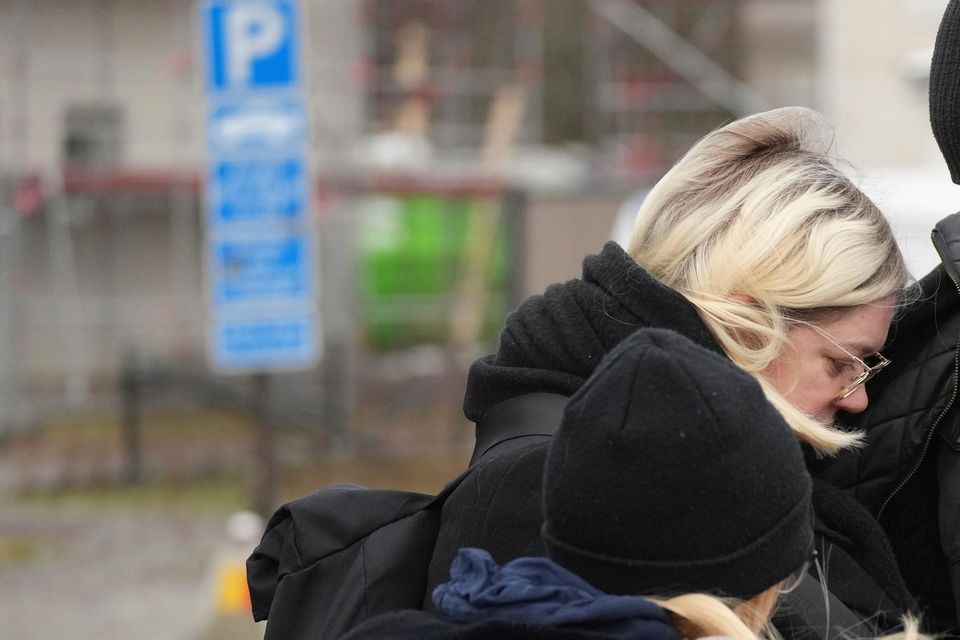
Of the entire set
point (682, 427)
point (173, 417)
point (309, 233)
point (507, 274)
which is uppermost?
point (682, 427)

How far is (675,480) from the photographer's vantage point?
1.12 m

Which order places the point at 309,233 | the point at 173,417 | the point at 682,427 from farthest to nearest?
the point at 173,417
the point at 309,233
the point at 682,427

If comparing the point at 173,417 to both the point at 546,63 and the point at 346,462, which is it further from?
the point at 546,63

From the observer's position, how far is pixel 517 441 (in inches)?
58.2

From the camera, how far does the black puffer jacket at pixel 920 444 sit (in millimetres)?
1784

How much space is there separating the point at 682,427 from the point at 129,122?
1420 cm

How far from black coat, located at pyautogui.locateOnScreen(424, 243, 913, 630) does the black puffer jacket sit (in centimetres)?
19

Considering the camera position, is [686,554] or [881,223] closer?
[686,554]

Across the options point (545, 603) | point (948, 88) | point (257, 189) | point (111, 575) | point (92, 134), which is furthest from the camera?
point (92, 134)

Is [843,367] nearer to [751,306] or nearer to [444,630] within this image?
[751,306]

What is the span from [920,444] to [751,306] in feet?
1.45

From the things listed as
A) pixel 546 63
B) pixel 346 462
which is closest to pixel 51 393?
pixel 346 462

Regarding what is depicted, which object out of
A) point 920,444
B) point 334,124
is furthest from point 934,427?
point 334,124

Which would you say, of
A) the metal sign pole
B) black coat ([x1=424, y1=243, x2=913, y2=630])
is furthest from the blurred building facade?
black coat ([x1=424, y1=243, x2=913, y2=630])
